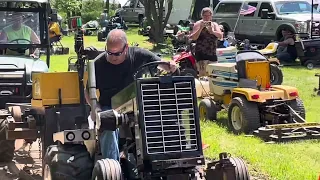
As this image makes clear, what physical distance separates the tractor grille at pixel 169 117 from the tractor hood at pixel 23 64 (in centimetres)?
425

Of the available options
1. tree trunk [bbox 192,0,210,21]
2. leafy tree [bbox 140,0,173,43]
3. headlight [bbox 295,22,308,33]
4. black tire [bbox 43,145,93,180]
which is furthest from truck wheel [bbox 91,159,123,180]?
tree trunk [bbox 192,0,210,21]

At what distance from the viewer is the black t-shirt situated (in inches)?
217

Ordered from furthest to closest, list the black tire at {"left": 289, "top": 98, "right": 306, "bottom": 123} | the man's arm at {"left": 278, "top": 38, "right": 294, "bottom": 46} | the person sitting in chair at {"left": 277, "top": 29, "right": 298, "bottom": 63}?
the person sitting in chair at {"left": 277, "top": 29, "right": 298, "bottom": 63} < the man's arm at {"left": 278, "top": 38, "right": 294, "bottom": 46} < the black tire at {"left": 289, "top": 98, "right": 306, "bottom": 123}

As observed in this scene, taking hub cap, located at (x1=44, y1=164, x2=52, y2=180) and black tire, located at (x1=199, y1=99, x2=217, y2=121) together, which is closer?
hub cap, located at (x1=44, y1=164, x2=52, y2=180)

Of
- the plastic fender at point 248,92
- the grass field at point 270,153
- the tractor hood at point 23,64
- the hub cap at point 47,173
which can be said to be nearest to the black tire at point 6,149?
the tractor hood at point 23,64

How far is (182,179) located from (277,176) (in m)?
2.16

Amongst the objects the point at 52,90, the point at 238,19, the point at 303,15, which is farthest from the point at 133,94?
the point at 238,19

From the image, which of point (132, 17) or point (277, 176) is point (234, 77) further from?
point (132, 17)

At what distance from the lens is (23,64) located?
8.72 m

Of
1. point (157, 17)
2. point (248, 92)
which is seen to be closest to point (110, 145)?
point (248, 92)

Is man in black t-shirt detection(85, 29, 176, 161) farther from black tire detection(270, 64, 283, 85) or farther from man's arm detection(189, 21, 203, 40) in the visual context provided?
black tire detection(270, 64, 283, 85)

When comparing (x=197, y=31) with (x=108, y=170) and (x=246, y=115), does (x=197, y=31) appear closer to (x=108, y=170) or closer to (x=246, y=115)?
(x=246, y=115)

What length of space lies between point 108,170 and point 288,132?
13.7 ft

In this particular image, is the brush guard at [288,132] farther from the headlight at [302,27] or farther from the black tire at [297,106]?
the headlight at [302,27]
